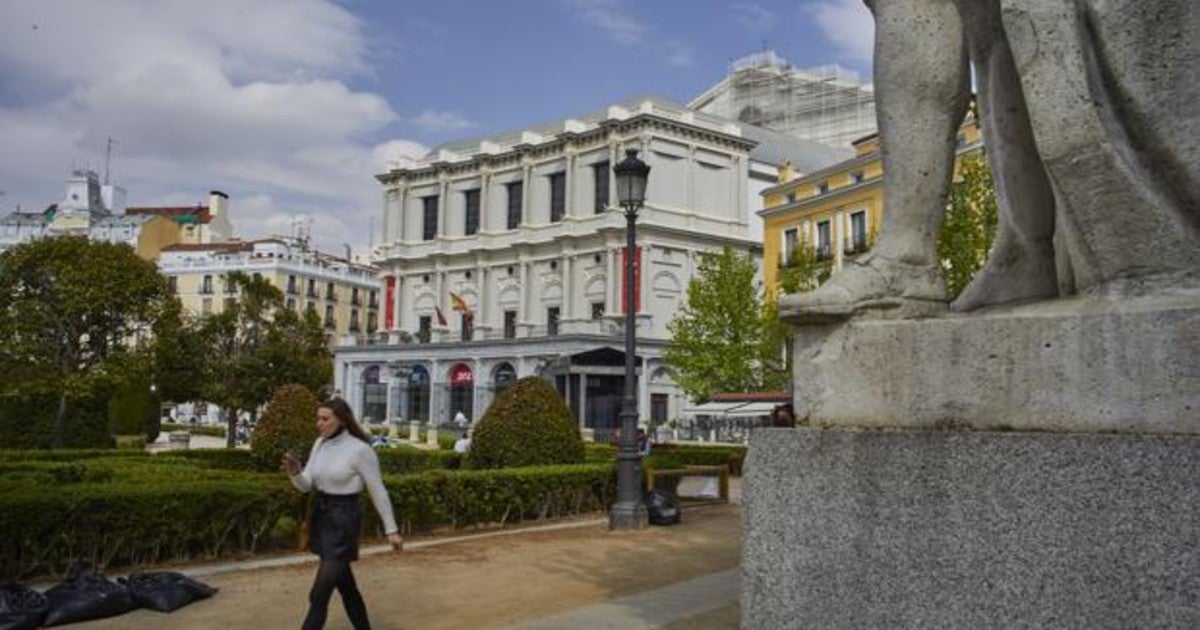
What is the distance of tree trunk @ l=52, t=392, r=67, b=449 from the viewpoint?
25.3 m

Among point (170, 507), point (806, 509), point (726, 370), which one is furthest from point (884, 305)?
point (726, 370)

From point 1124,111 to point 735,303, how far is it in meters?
35.8

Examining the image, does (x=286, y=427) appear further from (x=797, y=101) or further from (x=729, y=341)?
(x=797, y=101)

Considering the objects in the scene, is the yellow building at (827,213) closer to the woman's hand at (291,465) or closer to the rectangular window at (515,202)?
the rectangular window at (515,202)

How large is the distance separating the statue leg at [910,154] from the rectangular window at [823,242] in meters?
39.0

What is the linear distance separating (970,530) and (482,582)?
676 centimetres

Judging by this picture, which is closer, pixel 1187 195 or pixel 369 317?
pixel 1187 195

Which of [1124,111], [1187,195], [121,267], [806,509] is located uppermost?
[121,267]

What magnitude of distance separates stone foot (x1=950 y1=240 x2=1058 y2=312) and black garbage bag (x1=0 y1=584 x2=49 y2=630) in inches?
240

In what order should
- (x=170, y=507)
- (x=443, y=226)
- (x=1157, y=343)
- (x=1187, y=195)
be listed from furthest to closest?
(x=443, y=226), (x=170, y=507), (x=1187, y=195), (x=1157, y=343)

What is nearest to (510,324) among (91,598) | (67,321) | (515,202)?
(515,202)

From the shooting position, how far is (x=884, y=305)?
2.75 metres

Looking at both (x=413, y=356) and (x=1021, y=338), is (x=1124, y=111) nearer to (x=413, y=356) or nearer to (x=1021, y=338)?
(x=1021, y=338)

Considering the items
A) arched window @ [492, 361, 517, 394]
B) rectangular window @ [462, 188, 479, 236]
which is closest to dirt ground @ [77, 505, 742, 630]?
arched window @ [492, 361, 517, 394]
